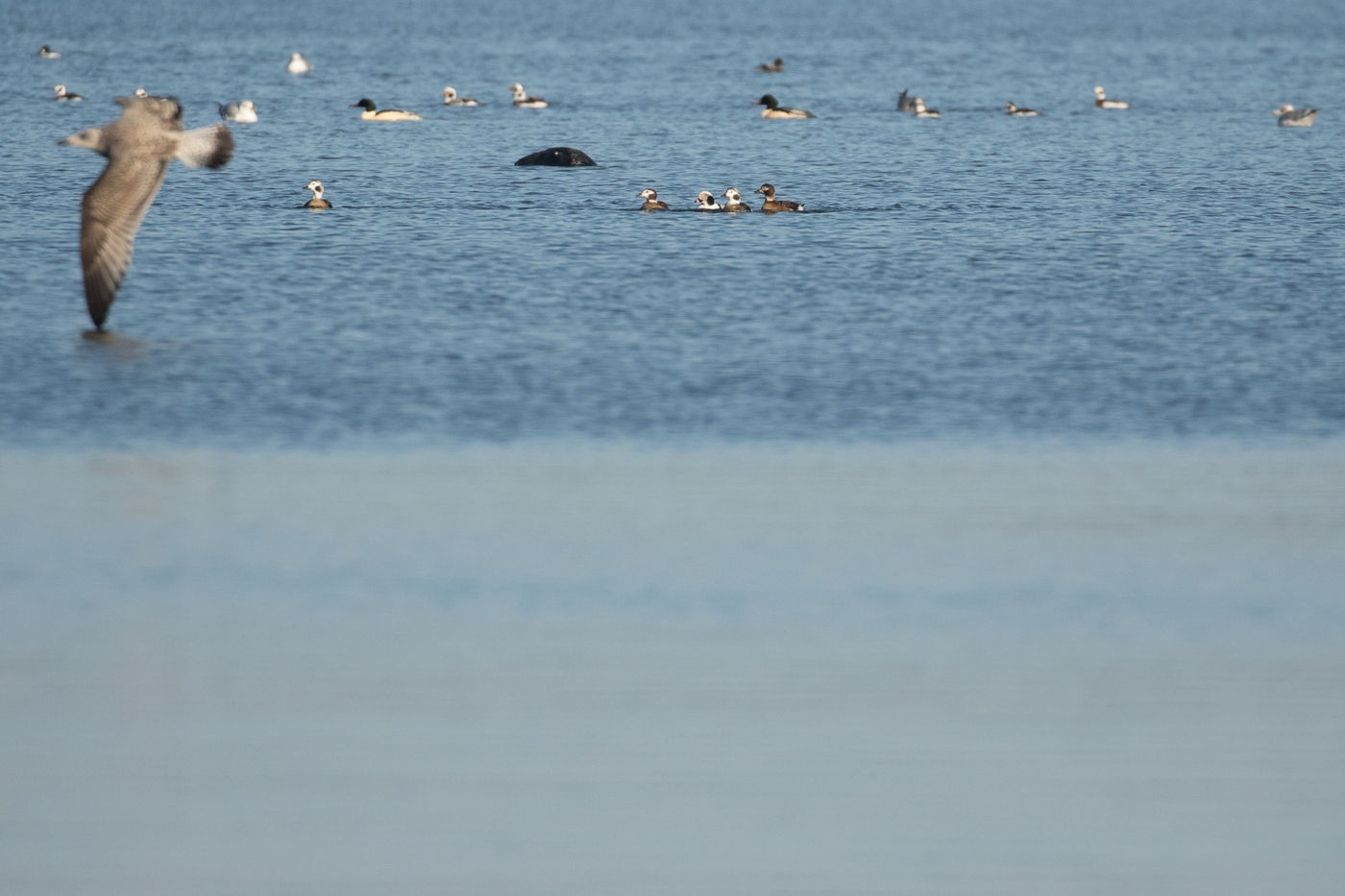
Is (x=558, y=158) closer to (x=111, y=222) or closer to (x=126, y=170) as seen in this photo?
(x=126, y=170)

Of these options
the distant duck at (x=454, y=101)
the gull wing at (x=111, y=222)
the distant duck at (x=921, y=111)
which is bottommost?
the distant duck at (x=454, y=101)

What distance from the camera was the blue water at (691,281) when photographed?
40.9 feet

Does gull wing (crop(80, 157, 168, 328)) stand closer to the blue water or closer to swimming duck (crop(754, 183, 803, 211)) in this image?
the blue water

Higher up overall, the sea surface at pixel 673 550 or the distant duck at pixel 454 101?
the sea surface at pixel 673 550

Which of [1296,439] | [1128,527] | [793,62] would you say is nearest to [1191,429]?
[1296,439]

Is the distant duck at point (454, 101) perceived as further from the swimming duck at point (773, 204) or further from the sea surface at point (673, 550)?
the swimming duck at point (773, 204)

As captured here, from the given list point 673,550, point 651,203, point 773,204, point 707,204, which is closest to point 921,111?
point 773,204

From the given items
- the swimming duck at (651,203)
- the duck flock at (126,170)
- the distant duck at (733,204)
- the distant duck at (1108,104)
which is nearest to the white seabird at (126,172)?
the duck flock at (126,170)

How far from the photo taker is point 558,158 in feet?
90.6

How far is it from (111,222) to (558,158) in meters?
13.1

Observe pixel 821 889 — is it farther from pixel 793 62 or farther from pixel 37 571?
pixel 793 62

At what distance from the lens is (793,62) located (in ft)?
188

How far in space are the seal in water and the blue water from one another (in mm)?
600

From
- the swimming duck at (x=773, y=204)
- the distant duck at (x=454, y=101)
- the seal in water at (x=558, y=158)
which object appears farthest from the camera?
the distant duck at (x=454, y=101)
